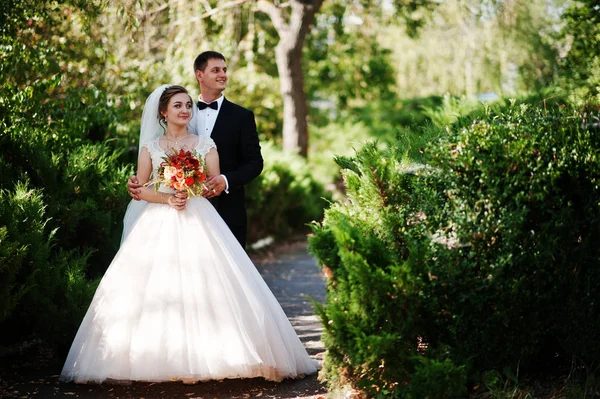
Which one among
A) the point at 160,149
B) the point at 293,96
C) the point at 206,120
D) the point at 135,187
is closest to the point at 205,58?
the point at 206,120

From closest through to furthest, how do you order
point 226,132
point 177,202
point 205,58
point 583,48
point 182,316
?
point 182,316 < point 177,202 < point 205,58 < point 226,132 < point 583,48

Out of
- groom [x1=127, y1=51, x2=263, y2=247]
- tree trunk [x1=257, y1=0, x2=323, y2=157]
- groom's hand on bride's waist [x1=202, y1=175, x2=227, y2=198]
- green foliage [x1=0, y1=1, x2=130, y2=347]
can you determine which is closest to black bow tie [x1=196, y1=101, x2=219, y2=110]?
groom [x1=127, y1=51, x2=263, y2=247]

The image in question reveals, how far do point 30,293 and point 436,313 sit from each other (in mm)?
3031

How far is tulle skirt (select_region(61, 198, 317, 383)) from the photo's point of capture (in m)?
4.81

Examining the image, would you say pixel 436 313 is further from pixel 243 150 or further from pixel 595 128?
pixel 243 150

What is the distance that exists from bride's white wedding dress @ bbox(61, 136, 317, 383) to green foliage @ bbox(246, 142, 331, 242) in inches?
259

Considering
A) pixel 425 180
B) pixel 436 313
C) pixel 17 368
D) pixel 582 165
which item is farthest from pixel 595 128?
pixel 17 368

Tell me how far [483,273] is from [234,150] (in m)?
2.45

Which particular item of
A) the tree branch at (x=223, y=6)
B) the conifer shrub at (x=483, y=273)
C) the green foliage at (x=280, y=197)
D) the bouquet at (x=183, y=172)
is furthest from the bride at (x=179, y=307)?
the tree branch at (x=223, y=6)

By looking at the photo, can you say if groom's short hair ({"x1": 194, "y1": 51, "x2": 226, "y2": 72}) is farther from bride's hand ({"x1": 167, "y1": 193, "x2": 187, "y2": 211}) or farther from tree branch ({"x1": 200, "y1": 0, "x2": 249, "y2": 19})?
tree branch ({"x1": 200, "y1": 0, "x2": 249, "y2": 19})

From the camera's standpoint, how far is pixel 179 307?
4945mm

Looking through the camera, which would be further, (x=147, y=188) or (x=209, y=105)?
(x=209, y=105)

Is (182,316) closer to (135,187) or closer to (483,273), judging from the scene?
(135,187)

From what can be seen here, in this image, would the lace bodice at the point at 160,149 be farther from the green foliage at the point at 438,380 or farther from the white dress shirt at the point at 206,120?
the green foliage at the point at 438,380
